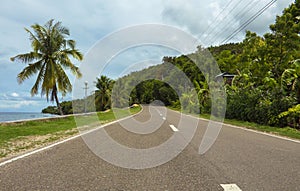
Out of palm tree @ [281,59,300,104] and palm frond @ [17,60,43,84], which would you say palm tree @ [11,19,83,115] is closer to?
palm frond @ [17,60,43,84]

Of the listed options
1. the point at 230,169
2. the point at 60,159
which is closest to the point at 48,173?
the point at 60,159

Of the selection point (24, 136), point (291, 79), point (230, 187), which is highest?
point (291, 79)

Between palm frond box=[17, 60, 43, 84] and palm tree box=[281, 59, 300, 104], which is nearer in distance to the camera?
palm tree box=[281, 59, 300, 104]

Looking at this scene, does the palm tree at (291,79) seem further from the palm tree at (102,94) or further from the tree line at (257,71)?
the palm tree at (102,94)

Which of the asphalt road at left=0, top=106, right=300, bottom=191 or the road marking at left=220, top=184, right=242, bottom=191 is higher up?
the asphalt road at left=0, top=106, right=300, bottom=191

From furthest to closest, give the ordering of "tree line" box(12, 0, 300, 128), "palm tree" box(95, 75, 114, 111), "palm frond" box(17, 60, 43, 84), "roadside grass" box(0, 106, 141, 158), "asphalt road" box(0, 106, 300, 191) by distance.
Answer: "palm tree" box(95, 75, 114, 111) → "palm frond" box(17, 60, 43, 84) → "tree line" box(12, 0, 300, 128) → "roadside grass" box(0, 106, 141, 158) → "asphalt road" box(0, 106, 300, 191)

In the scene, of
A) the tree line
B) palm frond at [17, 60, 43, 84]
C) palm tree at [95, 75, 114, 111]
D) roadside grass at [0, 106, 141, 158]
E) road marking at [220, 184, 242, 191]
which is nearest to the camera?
road marking at [220, 184, 242, 191]

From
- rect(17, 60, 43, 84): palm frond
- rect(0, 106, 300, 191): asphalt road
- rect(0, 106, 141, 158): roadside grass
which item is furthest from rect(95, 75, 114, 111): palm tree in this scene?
rect(0, 106, 300, 191): asphalt road

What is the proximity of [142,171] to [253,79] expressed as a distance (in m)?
18.1

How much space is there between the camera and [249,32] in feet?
72.6

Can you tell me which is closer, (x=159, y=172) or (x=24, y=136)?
(x=159, y=172)

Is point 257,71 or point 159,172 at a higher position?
point 257,71

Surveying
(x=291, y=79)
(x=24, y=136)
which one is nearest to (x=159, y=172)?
(x=24, y=136)

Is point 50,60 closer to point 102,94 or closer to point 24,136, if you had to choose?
point 24,136
